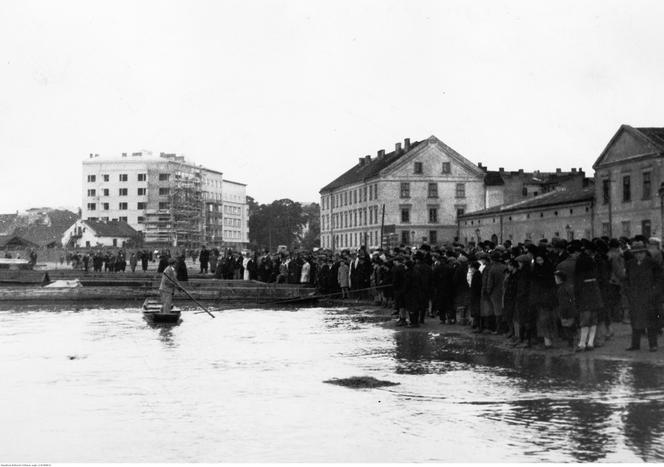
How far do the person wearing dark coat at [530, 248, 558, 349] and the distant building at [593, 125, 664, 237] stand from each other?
37.2 metres

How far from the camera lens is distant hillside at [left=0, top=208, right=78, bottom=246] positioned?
435 ft

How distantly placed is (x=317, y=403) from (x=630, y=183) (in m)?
48.2

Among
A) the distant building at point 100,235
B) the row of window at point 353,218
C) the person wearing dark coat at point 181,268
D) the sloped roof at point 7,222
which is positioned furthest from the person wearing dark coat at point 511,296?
the sloped roof at point 7,222

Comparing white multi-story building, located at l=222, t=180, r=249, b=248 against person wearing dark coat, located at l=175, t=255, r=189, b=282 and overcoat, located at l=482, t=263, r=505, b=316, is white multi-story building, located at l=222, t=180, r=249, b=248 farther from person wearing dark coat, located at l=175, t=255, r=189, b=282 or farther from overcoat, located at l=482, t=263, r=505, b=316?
overcoat, located at l=482, t=263, r=505, b=316

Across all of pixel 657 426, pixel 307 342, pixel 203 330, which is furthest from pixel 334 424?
pixel 203 330

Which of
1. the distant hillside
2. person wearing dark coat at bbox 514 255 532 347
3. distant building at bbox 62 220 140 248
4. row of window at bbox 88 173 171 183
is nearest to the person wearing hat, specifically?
person wearing dark coat at bbox 514 255 532 347

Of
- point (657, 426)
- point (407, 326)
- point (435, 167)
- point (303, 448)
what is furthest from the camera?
point (435, 167)

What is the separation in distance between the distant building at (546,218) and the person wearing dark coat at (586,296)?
40.6 meters

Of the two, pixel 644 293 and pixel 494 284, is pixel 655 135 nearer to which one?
pixel 494 284

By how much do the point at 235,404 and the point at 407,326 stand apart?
1100 cm

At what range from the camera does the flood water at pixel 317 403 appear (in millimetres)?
7543

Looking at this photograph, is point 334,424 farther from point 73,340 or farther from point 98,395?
point 73,340

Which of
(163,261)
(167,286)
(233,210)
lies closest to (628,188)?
(163,261)

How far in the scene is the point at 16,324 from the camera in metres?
23.5
